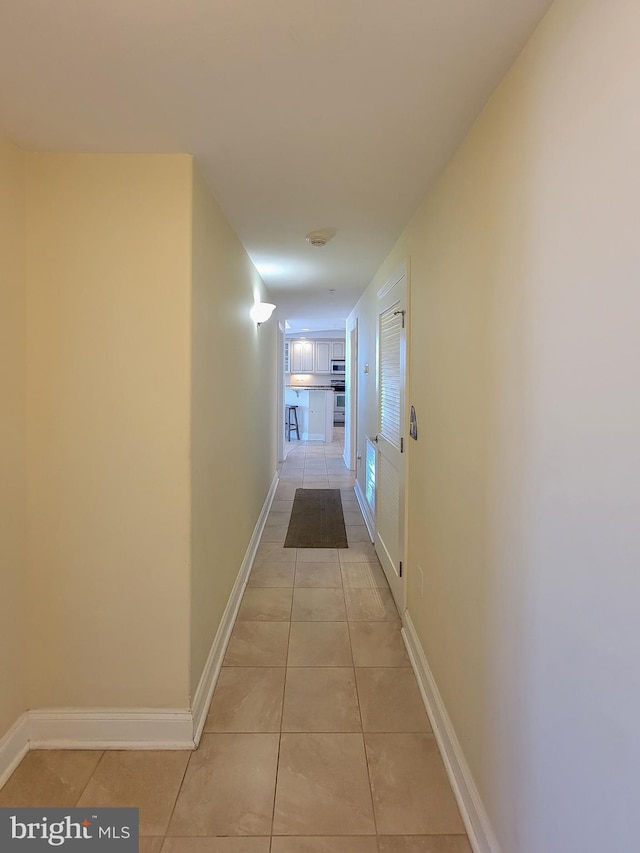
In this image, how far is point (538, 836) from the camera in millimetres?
974

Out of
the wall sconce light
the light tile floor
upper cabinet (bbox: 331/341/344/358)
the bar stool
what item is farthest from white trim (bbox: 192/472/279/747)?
upper cabinet (bbox: 331/341/344/358)

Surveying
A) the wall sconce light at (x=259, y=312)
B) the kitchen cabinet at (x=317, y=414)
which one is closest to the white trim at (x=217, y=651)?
the wall sconce light at (x=259, y=312)

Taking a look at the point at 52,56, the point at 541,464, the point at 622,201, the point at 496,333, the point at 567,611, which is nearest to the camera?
the point at 622,201

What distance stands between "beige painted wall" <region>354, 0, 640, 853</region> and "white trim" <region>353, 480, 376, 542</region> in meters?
2.06

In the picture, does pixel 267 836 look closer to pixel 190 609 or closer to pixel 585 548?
pixel 190 609

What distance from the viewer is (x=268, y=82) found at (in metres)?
1.21

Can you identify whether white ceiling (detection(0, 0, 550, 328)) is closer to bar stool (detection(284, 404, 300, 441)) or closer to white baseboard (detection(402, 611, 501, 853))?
white baseboard (detection(402, 611, 501, 853))

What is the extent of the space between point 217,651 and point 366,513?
2.30m

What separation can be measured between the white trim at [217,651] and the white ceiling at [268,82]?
6.66ft

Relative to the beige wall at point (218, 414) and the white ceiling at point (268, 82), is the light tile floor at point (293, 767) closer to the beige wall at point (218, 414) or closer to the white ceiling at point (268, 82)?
the beige wall at point (218, 414)

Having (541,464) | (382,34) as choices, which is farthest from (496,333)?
(382,34)

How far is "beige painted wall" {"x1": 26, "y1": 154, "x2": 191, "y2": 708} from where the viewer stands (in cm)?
158

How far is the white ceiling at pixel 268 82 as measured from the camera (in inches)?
38.6

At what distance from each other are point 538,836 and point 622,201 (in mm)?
1305
